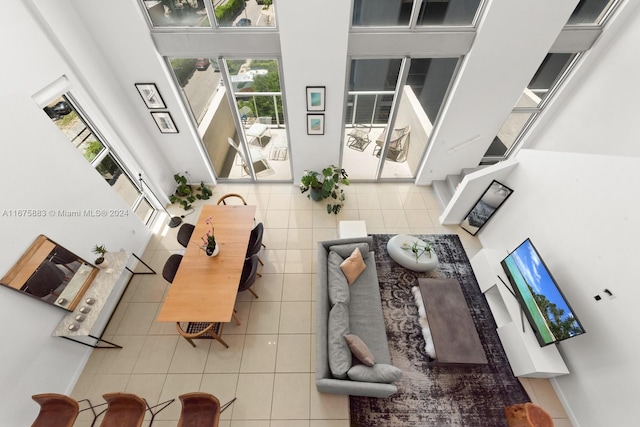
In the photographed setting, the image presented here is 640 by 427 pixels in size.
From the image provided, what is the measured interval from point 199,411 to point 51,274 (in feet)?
7.87

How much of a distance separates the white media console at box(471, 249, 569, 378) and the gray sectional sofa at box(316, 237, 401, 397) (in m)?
1.69

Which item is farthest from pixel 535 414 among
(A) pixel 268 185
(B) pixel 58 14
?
(B) pixel 58 14

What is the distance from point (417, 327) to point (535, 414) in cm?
148

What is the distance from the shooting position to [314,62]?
4137 millimetres

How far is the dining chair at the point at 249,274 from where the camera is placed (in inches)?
146

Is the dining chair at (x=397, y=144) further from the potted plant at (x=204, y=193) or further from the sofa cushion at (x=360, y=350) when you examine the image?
the sofa cushion at (x=360, y=350)

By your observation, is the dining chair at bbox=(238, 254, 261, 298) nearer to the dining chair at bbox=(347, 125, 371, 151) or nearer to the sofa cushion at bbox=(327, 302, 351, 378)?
the sofa cushion at bbox=(327, 302, 351, 378)

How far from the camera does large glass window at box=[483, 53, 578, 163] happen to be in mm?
4500

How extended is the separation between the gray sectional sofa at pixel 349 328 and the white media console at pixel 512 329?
169 cm

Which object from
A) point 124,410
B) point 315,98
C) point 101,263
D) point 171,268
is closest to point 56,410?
point 124,410

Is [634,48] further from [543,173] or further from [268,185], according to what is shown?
[268,185]


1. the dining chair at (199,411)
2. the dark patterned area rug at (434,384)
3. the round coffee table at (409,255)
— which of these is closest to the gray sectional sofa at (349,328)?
the dark patterned area rug at (434,384)

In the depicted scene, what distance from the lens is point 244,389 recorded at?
352cm

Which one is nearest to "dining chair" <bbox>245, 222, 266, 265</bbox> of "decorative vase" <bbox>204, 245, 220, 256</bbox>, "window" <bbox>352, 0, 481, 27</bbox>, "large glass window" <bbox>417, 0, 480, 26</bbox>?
"decorative vase" <bbox>204, 245, 220, 256</bbox>
